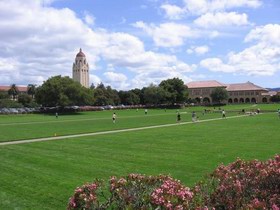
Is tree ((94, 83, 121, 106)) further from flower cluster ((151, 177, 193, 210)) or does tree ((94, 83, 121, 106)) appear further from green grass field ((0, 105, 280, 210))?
flower cluster ((151, 177, 193, 210))

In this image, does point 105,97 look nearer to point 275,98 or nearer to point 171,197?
point 275,98

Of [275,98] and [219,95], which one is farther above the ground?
[219,95]

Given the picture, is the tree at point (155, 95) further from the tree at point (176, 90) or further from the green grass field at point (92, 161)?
the green grass field at point (92, 161)

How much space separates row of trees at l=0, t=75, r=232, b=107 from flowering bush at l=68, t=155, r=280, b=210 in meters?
88.5

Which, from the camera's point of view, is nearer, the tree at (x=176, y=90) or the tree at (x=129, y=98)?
the tree at (x=176, y=90)

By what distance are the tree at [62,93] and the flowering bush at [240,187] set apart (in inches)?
3482

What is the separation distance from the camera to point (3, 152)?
2038 cm

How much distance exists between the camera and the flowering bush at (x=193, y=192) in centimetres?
521

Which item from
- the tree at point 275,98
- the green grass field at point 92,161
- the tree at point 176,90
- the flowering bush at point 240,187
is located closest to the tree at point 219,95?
the tree at point 176,90

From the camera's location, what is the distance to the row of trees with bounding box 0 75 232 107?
95.4m

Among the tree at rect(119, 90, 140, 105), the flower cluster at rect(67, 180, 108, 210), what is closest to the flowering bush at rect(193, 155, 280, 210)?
the flower cluster at rect(67, 180, 108, 210)

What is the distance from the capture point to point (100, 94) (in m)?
146

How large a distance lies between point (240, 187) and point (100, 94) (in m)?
141

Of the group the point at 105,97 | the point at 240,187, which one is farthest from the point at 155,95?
the point at 240,187
